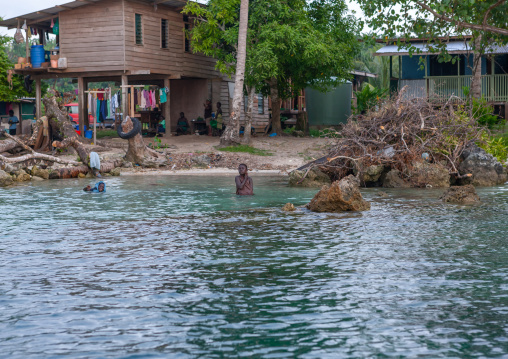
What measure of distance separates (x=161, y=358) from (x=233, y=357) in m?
0.60

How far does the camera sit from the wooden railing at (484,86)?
94.6 ft

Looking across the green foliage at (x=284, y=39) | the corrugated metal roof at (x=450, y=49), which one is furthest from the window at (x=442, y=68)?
the green foliage at (x=284, y=39)

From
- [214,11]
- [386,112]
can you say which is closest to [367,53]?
[214,11]

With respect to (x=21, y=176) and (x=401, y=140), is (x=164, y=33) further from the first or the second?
(x=401, y=140)

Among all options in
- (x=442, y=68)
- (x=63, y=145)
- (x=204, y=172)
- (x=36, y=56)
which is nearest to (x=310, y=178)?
(x=204, y=172)

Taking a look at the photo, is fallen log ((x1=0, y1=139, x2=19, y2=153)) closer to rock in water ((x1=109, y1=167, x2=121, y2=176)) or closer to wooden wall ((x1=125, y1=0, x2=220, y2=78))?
rock in water ((x1=109, y1=167, x2=121, y2=176))

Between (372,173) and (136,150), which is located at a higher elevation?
(136,150)

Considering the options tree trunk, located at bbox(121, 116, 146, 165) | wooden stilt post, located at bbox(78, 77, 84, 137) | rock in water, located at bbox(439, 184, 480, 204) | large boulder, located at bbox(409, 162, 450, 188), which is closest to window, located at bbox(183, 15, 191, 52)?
wooden stilt post, located at bbox(78, 77, 84, 137)

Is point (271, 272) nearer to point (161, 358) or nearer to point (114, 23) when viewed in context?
point (161, 358)

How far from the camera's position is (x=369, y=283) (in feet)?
24.7

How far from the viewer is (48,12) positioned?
29.9 m

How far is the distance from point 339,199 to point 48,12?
21893mm

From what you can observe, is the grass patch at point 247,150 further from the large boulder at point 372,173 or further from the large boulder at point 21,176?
the large boulder at point 21,176

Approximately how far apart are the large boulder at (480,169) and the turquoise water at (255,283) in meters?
5.21
